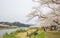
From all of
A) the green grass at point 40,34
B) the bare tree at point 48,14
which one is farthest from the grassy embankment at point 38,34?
the bare tree at point 48,14

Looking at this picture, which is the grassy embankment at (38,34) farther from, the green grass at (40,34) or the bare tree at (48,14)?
the bare tree at (48,14)

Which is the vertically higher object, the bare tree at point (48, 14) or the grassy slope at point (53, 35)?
the bare tree at point (48, 14)

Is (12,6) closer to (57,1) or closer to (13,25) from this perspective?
(13,25)

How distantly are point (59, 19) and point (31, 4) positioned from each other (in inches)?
16.3

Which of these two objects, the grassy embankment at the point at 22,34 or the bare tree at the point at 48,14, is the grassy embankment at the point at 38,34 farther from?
the bare tree at the point at 48,14

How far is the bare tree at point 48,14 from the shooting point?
1.96m

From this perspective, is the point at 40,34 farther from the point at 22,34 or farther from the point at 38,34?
the point at 22,34

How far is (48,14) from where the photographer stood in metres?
1.97

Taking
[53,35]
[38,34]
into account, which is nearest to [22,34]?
[38,34]

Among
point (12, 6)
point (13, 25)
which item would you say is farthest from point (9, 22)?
point (12, 6)

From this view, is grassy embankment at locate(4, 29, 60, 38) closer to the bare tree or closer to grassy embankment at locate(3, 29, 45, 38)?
grassy embankment at locate(3, 29, 45, 38)

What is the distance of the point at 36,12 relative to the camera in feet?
6.43

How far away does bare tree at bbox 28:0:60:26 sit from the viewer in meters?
1.96

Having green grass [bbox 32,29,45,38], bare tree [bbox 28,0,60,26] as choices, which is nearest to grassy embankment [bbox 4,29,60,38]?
green grass [bbox 32,29,45,38]
